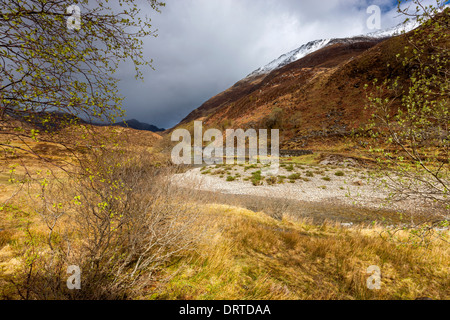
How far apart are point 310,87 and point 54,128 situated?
181ft

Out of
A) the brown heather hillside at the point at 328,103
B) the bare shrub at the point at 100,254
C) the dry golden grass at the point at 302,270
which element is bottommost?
the dry golden grass at the point at 302,270

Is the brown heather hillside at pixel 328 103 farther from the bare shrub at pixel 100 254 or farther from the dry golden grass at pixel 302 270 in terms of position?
the bare shrub at pixel 100 254

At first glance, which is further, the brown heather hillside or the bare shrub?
the brown heather hillside

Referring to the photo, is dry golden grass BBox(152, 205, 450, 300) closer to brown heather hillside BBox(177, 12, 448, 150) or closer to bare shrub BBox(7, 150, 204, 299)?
bare shrub BBox(7, 150, 204, 299)

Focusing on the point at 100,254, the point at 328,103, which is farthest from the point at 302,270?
the point at 328,103

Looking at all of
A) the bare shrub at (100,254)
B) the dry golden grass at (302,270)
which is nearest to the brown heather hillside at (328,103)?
the dry golden grass at (302,270)

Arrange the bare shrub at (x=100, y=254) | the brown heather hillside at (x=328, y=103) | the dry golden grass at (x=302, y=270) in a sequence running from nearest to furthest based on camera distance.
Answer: the bare shrub at (x=100, y=254) → the dry golden grass at (x=302, y=270) → the brown heather hillside at (x=328, y=103)

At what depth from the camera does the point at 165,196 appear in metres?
4.11

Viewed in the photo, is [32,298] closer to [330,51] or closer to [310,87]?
[310,87]

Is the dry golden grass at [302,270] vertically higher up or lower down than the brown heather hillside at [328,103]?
lower down

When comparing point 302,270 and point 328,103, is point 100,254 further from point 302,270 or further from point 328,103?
point 328,103

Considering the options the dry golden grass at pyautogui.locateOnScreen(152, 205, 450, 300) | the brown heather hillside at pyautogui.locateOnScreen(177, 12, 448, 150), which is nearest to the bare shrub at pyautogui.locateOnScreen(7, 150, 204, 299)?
the dry golden grass at pyautogui.locateOnScreen(152, 205, 450, 300)

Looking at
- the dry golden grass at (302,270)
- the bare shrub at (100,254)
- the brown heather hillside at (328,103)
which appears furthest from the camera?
the brown heather hillside at (328,103)
